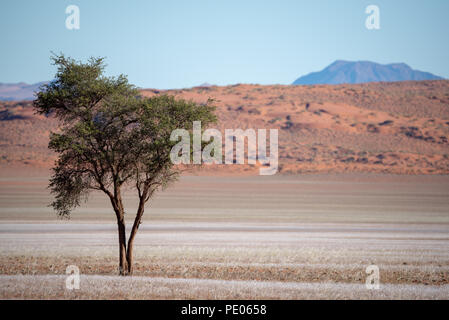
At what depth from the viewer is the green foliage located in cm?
1797

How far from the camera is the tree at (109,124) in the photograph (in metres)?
18.0

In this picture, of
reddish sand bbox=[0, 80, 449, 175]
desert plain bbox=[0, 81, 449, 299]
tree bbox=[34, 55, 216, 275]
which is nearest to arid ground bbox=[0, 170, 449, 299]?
desert plain bbox=[0, 81, 449, 299]

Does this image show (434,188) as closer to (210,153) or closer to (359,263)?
(359,263)

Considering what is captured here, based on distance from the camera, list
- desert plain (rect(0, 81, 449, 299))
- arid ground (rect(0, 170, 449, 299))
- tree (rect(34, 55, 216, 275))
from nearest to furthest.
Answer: arid ground (rect(0, 170, 449, 299)), desert plain (rect(0, 81, 449, 299)), tree (rect(34, 55, 216, 275))

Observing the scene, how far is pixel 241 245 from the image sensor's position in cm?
2770

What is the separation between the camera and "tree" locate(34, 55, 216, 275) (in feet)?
58.9

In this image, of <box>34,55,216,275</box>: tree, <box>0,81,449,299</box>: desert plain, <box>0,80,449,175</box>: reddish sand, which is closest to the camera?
<box>0,81,449,299</box>: desert plain

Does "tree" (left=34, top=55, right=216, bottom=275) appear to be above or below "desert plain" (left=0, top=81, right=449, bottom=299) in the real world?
above

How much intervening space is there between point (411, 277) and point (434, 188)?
51.6m

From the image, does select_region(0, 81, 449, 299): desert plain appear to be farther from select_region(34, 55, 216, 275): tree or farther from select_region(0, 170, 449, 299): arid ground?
select_region(34, 55, 216, 275): tree

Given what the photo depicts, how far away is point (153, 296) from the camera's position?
14.0m

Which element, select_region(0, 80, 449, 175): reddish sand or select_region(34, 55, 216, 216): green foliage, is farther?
select_region(0, 80, 449, 175): reddish sand

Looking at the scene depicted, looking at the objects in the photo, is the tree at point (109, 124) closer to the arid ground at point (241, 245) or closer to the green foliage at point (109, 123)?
the green foliage at point (109, 123)

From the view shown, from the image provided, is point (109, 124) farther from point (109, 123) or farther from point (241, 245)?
point (241, 245)
